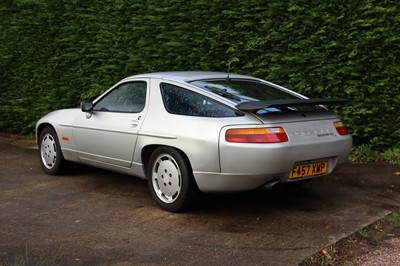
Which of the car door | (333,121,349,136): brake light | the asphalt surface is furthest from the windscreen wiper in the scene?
the asphalt surface

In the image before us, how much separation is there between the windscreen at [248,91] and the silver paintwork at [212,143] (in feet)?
0.40

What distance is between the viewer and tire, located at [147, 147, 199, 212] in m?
5.19

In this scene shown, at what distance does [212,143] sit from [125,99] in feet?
5.53

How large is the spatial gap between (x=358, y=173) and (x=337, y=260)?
319 centimetres

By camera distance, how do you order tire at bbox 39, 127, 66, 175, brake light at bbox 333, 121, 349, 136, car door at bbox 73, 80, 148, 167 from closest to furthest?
brake light at bbox 333, 121, 349, 136 → car door at bbox 73, 80, 148, 167 → tire at bbox 39, 127, 66, 175

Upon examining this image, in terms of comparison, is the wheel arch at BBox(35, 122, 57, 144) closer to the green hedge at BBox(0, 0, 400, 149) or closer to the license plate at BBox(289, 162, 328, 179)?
the green hedge at BBox(0, 0, 400, 149)

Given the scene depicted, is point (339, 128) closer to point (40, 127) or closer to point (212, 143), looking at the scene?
point (212, 143)

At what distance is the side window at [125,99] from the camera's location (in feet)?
19.7

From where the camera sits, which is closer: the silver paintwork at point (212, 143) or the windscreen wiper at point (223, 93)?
the silver paintwork at point (212, 143)

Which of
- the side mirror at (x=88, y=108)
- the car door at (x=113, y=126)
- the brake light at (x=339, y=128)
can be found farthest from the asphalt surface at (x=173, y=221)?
the side mirror at (x=88, y=108)

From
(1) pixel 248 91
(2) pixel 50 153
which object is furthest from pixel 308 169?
(2) pixel 50 153

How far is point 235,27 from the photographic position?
8484mm

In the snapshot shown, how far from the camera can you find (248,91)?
561 centimetres

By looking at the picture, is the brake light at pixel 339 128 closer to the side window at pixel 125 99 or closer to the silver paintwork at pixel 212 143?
the silver paintwork at pixel 212 143
